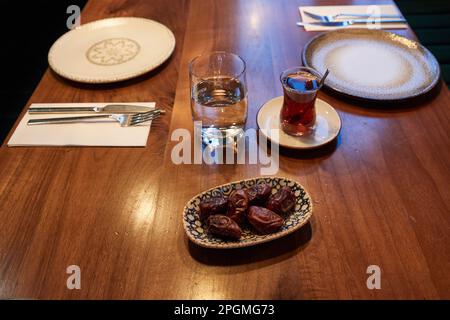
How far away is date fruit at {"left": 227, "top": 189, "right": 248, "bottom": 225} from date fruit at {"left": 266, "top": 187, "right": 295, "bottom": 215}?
0.13 feet

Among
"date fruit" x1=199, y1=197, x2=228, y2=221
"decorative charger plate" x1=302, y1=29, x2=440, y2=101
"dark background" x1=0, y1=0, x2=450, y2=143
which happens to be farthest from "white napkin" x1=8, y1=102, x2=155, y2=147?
"dark background" x1=0, y1=0, x2=450, y2=143

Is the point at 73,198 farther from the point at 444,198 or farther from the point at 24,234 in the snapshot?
the point at 444,198

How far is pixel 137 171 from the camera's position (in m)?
0.77

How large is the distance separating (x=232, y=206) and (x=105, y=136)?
34 centimetres

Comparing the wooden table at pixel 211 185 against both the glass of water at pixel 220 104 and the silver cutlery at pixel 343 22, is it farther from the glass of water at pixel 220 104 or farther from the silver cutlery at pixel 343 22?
the silver cutlery at pixel 343 22

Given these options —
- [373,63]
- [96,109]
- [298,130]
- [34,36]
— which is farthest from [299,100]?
[34,36]

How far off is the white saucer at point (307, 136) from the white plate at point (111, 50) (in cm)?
33

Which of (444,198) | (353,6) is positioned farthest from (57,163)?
(353,6)

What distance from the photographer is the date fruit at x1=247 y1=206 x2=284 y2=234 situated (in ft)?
2.06

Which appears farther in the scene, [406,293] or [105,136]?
[105,136]

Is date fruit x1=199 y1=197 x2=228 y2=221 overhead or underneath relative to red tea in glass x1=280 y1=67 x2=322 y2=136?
underneath

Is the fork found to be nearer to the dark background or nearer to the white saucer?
the white saucer

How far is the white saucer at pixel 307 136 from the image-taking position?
2.59 ft

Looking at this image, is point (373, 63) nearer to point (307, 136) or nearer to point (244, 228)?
point (307, 136)
